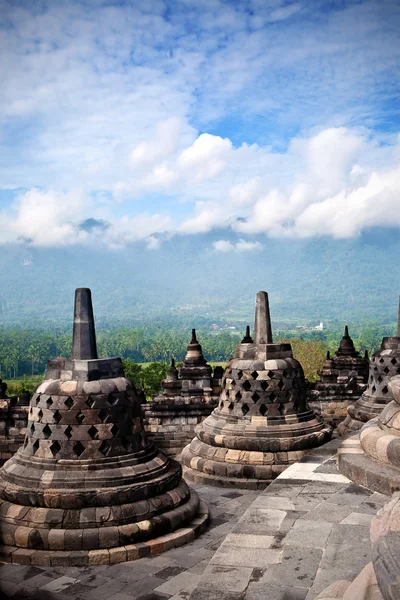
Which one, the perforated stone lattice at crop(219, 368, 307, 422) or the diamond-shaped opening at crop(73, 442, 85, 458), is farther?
the perforated stone lattice at crop(219, 368, 307, 422)

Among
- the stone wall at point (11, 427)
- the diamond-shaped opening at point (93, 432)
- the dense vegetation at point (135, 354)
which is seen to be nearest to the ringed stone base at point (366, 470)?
the diamond-shaped opening at point (93, 432)

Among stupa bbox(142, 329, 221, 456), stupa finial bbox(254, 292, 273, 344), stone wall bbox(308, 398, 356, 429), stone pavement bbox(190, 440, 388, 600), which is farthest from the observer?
Result: stone wall bbox(308, 398, 356, 429)

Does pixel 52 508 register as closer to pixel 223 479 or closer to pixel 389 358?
pixel 223 479

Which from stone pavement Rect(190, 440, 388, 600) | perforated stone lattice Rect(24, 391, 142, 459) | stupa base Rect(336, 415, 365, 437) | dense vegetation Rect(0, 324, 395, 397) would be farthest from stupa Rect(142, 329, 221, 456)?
dense vegetation Rect(0, 324, 395, 397)

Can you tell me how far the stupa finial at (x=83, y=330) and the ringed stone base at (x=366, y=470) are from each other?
3.21 meters

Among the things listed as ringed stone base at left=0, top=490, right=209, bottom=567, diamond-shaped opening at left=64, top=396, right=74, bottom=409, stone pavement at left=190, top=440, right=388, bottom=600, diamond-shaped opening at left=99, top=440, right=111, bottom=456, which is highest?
diamond-shaped opening at left=64, top=396, right=74, bottom=409

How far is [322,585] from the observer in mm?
3953

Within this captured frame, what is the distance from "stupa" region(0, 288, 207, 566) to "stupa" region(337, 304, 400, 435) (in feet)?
19.8

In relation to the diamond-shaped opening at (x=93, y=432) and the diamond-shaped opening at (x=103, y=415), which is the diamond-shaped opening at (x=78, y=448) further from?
the diamond-shaped opening at (x=103, y=415)

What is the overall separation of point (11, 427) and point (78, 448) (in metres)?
7.13

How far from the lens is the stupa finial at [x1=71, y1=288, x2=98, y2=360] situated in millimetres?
7398

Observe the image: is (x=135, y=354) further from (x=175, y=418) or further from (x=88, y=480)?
(x=88, y=480)

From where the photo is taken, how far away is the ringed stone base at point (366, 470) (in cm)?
567

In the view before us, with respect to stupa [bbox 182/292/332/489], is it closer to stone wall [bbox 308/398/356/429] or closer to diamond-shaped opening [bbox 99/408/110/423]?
diamond-shaped opening [bbox 99/408/110/423]
